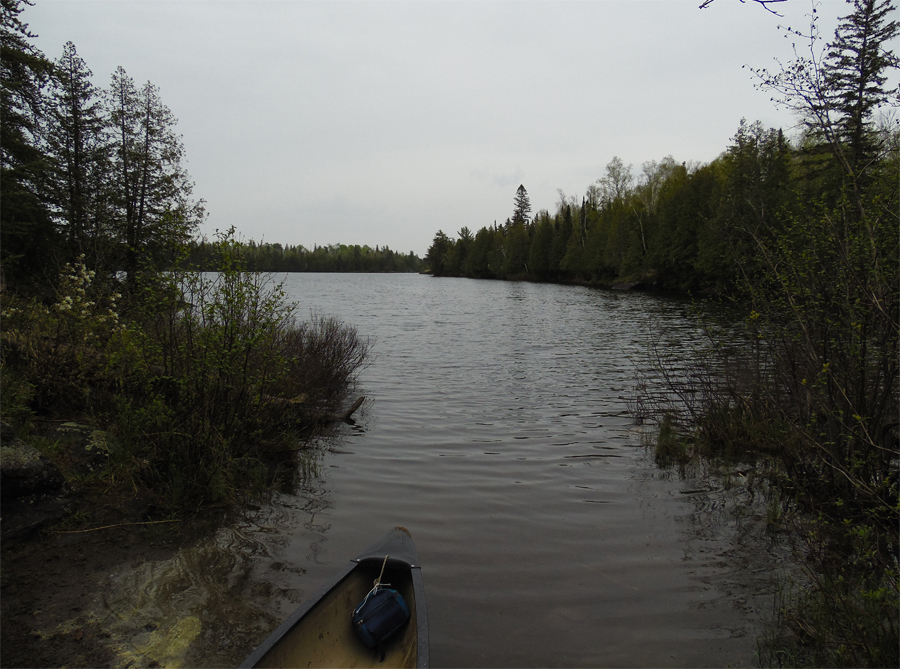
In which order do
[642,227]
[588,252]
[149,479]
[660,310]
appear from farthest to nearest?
[588,252], [642,227], [660,310], [149,479]

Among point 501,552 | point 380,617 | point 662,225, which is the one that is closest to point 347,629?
point 380,617

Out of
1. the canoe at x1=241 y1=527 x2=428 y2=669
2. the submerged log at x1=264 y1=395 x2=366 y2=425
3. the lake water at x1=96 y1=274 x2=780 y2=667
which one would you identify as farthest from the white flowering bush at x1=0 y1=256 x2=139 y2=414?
the canoe at x1=241 y1=527 x2=428 y2=669

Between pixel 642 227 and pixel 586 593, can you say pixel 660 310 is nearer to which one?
pixel 642 227

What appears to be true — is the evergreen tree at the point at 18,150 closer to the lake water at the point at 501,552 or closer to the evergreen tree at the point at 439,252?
the lake water at the point at 501,552

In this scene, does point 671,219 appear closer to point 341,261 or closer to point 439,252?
point 439,252

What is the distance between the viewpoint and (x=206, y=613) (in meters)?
4.08

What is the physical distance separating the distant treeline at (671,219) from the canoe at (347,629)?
5.03 metres

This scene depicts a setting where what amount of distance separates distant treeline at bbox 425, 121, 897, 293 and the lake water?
356 centimetres

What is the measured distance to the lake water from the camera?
3.90 metres

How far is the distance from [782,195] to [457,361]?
A: 29630 millimetres

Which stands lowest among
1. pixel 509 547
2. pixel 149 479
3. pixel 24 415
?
pixel 509 547

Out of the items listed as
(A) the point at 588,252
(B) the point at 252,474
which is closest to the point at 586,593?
(B) the point at 252,474

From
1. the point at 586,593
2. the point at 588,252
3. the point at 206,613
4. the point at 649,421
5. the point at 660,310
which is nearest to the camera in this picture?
the point at 206,613

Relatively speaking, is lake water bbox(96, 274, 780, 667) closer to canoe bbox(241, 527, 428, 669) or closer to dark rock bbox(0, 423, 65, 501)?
canoe bbox(241, 527, 428, 669)
